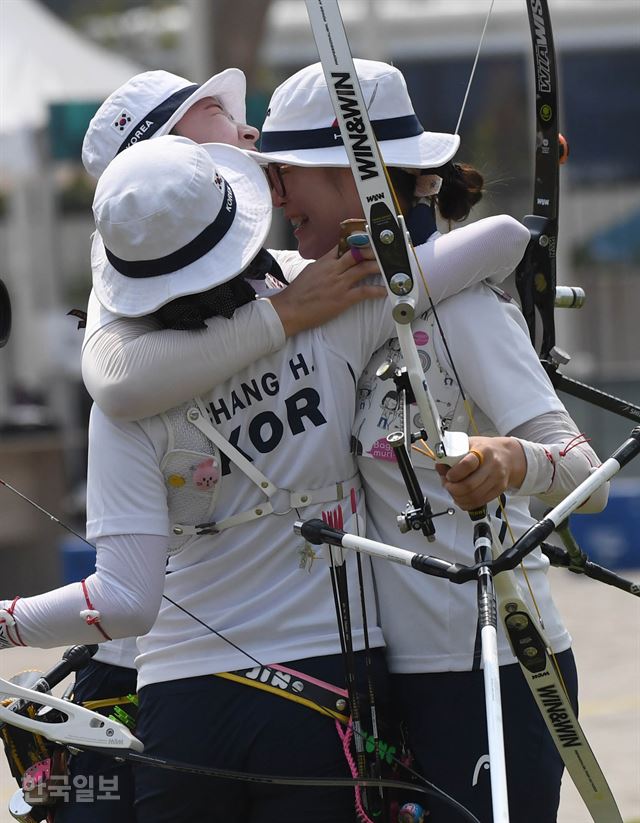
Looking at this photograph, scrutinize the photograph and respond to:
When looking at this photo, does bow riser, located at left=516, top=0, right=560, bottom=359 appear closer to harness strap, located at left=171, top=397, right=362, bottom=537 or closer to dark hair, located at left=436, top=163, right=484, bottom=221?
dark hair, located at left=436, top=163, right=484, bottom=221

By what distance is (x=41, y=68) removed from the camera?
10.7m

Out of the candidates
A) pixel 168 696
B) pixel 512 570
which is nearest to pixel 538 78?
pixel 512 570

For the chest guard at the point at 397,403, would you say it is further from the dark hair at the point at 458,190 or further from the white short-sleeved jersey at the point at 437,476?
the dark hair at the point at 458,190

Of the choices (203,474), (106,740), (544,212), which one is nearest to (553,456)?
(203,474)

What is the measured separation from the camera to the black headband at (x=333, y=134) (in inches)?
90.4

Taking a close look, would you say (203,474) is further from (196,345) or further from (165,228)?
(165,228)

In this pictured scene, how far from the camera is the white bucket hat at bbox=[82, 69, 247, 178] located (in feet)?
8.43

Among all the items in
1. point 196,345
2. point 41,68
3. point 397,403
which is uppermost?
point 41,68

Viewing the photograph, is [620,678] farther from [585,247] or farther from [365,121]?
[585,247]

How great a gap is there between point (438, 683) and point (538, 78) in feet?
4.08

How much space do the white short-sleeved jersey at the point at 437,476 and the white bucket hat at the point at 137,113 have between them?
0.62 metres

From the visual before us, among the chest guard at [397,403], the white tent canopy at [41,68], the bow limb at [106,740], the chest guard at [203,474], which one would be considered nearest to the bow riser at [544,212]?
the chest guard at [397,403]

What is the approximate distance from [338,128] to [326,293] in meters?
0.27

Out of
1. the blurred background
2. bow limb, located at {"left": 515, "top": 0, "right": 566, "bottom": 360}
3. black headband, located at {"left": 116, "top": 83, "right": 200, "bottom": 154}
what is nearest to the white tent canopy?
the blurred background
